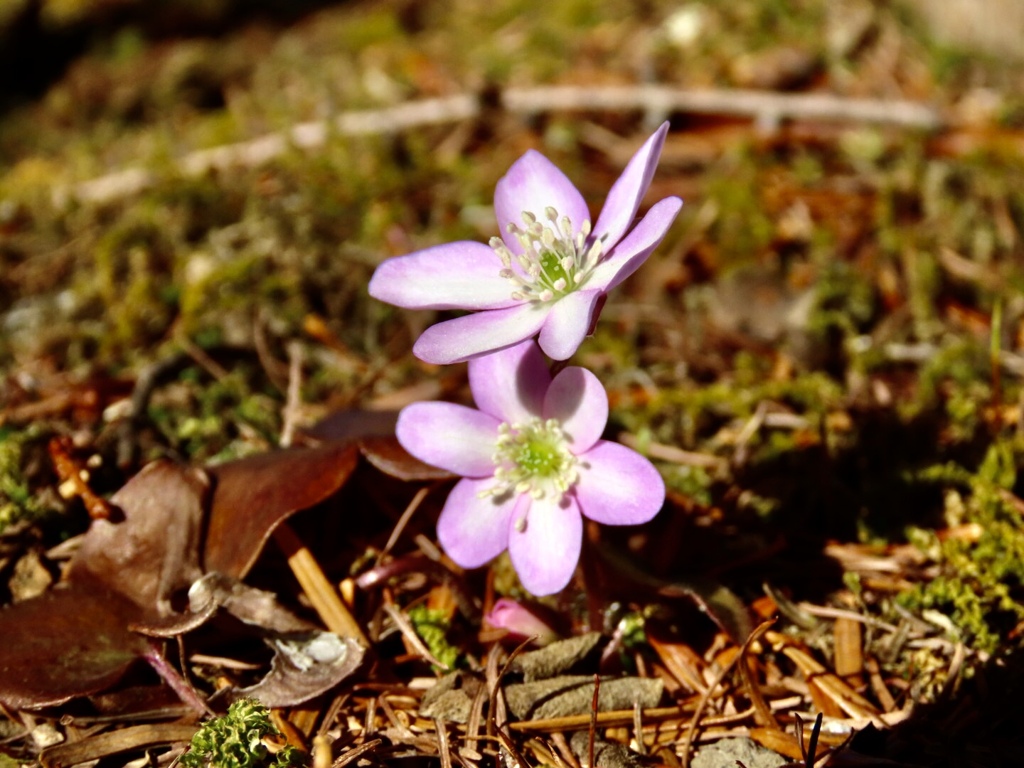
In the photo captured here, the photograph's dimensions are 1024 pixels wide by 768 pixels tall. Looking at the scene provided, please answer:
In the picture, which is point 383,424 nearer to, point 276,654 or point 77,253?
point 276,654

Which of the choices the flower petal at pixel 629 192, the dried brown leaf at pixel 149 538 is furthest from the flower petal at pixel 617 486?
the dried brown leaf at pixel 149 538

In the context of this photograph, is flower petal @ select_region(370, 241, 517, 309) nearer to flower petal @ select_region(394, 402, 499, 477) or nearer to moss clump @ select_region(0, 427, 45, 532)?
flower petal @ select_region(394, 402, 499, 477)

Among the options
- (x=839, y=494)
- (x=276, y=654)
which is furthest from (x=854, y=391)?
(x=276, y=654)

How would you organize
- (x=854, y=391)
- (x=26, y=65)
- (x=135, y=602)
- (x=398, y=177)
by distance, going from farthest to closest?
1. (x=26, y=65)
2. (x=398, y=177)
3. (x=854, y=391)
4. (x=135, y=602)

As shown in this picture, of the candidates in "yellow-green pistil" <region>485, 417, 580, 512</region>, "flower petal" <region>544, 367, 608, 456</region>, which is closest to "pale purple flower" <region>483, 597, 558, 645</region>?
"yellow-green pistil" <region>485, 417, 580, 512</region>

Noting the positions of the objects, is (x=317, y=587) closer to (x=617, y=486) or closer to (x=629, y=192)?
(x=617, y=486)
